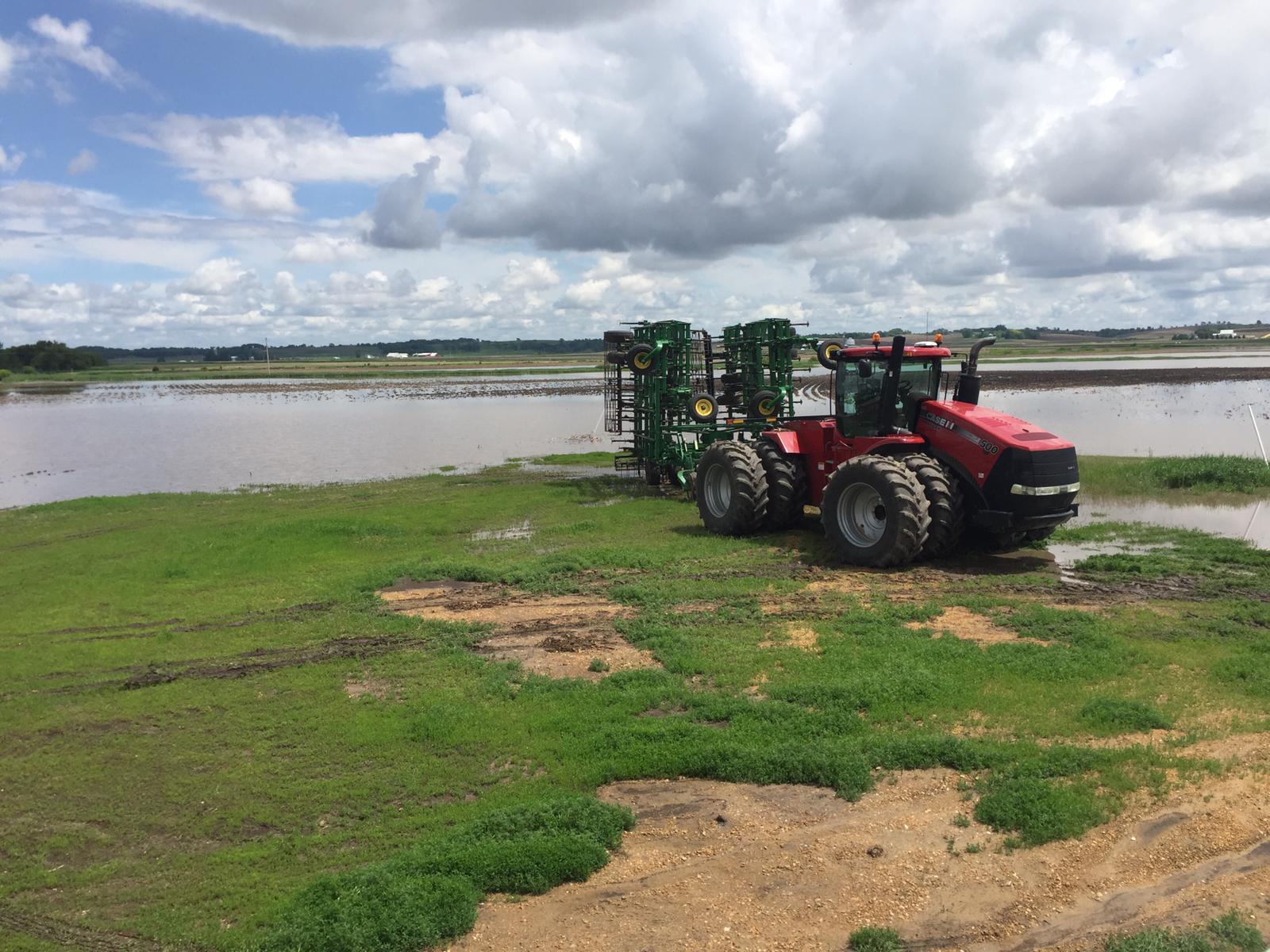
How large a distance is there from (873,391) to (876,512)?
1.89 meters

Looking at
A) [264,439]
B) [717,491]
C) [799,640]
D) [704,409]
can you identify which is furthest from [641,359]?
[264,439]

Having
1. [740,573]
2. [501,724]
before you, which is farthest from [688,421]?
[501,724]

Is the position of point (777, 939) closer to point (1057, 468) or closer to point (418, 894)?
point (418, 894)

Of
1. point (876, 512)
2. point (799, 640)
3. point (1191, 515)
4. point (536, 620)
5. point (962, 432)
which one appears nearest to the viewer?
point (799, 640)

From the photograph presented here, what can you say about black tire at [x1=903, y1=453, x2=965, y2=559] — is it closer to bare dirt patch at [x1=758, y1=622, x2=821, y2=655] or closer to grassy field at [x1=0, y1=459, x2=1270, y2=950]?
grassy field at [x1=0, y1=459, x2=1270, y2=950]

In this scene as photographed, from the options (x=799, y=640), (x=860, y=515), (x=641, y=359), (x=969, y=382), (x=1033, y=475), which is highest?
(x=641, y=359)

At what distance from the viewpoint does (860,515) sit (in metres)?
13.0

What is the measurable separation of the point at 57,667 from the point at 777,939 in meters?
8.21

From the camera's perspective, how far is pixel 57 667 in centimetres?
940

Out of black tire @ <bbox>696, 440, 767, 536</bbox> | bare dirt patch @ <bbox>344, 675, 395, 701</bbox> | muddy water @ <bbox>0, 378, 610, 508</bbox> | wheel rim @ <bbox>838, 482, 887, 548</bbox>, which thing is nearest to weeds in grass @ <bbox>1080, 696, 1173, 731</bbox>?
wheel rim @ <bbox>838, 482, 887, 548</bbox>

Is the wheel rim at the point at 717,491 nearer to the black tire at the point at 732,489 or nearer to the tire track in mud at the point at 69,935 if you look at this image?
the black tire at the point at 732,489

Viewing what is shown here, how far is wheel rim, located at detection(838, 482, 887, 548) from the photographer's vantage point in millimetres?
12812

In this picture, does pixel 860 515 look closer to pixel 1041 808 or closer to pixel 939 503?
pixel 939 503

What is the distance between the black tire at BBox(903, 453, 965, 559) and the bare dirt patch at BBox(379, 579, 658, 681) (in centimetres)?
445
